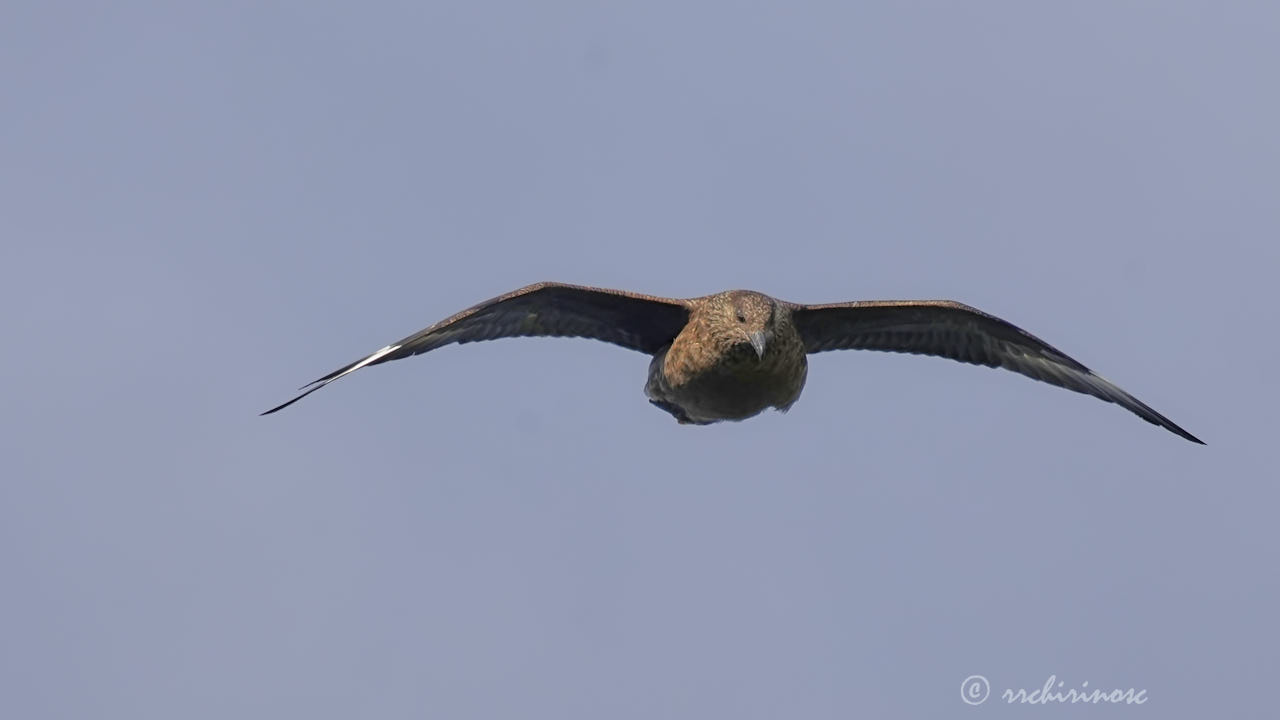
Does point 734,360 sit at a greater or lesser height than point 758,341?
Answer: lesser

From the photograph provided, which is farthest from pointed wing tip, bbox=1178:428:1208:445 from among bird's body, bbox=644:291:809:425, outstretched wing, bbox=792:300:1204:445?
bird's body, bbox=644:291:809:425

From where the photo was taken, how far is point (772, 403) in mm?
12906

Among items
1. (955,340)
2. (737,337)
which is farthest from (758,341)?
(955,340)

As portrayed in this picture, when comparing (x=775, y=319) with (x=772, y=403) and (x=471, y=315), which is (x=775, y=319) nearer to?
(x=772, y=403)

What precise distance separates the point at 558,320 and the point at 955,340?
3588mm

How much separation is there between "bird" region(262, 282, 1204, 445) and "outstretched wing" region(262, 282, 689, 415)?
0.04 feet

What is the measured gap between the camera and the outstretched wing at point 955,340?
13602 mm

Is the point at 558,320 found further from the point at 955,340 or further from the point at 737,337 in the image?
the point at 955,340

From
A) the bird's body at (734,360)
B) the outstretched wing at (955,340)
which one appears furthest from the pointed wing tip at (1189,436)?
the bird's body at (734,360)

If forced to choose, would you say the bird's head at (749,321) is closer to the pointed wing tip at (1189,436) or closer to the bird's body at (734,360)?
the bird's body at (734,360)

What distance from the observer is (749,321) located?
12.3 m

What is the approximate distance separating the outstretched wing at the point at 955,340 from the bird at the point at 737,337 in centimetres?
1

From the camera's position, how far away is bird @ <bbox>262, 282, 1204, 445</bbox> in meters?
12.5

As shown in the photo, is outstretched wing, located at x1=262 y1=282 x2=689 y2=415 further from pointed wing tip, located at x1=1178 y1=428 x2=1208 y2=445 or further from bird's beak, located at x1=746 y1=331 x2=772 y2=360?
pointed wing tip, located at x1=1178 y1=428 x2=1208 y2=445
